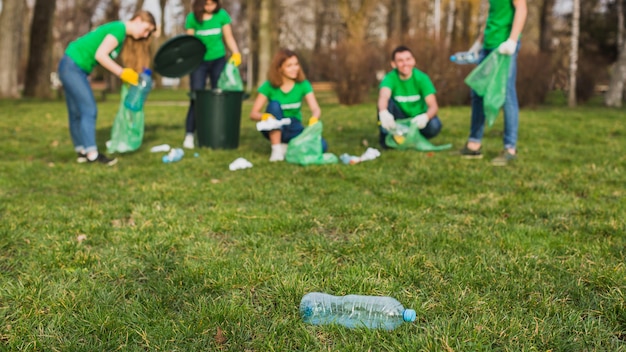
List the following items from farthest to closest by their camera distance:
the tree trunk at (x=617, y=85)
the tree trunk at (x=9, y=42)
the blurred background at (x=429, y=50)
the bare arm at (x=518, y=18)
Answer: the tree trunk at (x=9, y=42) → the tree trunk at (x=617, y=85) → the blurred background at (x=429, y=50) → the bare arm at (x=518, y=18)

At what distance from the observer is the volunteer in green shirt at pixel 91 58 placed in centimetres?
532

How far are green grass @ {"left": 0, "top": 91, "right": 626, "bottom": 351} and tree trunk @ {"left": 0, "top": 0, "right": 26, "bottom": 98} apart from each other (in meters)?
12.8

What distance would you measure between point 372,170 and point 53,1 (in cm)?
1622

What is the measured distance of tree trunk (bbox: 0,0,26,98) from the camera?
52.3 feet

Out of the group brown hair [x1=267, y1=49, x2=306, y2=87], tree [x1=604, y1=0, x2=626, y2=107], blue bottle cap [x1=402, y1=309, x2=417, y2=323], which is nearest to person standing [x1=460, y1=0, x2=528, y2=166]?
brown hair [x1=267, y1=49, x2=306, y2=87]

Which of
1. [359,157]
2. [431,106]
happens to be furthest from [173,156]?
[431,106]

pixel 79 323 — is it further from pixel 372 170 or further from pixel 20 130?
pixel 20 130

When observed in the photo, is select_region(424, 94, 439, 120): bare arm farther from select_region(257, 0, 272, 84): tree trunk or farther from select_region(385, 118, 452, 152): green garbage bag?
select_region(257, 0, 272, 84): tree trunk

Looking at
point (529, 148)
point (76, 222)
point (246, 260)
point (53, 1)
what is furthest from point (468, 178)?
point (53, 1)

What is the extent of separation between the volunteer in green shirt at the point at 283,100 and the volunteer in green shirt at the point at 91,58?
125cm

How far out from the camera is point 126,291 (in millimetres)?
2410

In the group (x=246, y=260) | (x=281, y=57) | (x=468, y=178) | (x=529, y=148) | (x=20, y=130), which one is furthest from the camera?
(x=20, y=130)

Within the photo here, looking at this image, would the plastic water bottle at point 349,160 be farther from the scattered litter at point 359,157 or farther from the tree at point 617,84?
the tree at point 617,84

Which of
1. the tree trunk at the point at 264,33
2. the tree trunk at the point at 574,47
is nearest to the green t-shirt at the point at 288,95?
the tree trunk at the point at 574,47
